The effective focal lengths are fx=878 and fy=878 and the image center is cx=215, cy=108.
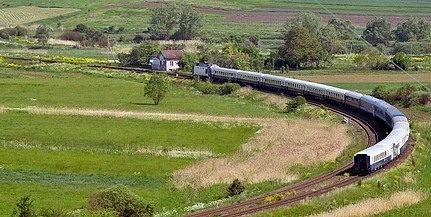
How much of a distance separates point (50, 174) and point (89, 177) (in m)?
2.15

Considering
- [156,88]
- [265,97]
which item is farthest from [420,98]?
[156,88]

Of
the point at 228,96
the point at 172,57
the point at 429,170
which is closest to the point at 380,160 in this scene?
the point at 429,170

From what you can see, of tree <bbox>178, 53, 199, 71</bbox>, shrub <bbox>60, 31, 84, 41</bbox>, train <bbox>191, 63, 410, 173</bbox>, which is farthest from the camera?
shrub <bbox>60, 31, 84, 41</bbox>

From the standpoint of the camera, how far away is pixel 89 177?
46.3m

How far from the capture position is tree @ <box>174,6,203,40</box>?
17312 centimetres

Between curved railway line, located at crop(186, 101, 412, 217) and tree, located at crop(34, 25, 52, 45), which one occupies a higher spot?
curved railway line, located at crop(186, 101, 412, 217)

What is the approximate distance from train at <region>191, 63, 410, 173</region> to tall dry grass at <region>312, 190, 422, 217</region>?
451cm

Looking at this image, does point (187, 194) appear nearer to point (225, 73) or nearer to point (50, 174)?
point (50, 174)

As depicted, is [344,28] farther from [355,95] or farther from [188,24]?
[355,95]

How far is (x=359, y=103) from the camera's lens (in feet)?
240

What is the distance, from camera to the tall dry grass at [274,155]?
46375mm

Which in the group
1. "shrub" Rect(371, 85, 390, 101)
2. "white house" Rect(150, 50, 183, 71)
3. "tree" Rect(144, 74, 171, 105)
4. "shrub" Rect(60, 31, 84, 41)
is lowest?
"shrub" Rect(60, 31, 84, 41)

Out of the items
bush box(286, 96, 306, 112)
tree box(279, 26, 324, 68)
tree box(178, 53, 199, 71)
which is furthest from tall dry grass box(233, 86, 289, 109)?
tree box(279, 26, 324, 68)

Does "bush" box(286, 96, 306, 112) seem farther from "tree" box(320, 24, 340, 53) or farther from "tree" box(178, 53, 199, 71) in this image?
"tree" box(320, 24, 340, 53)
